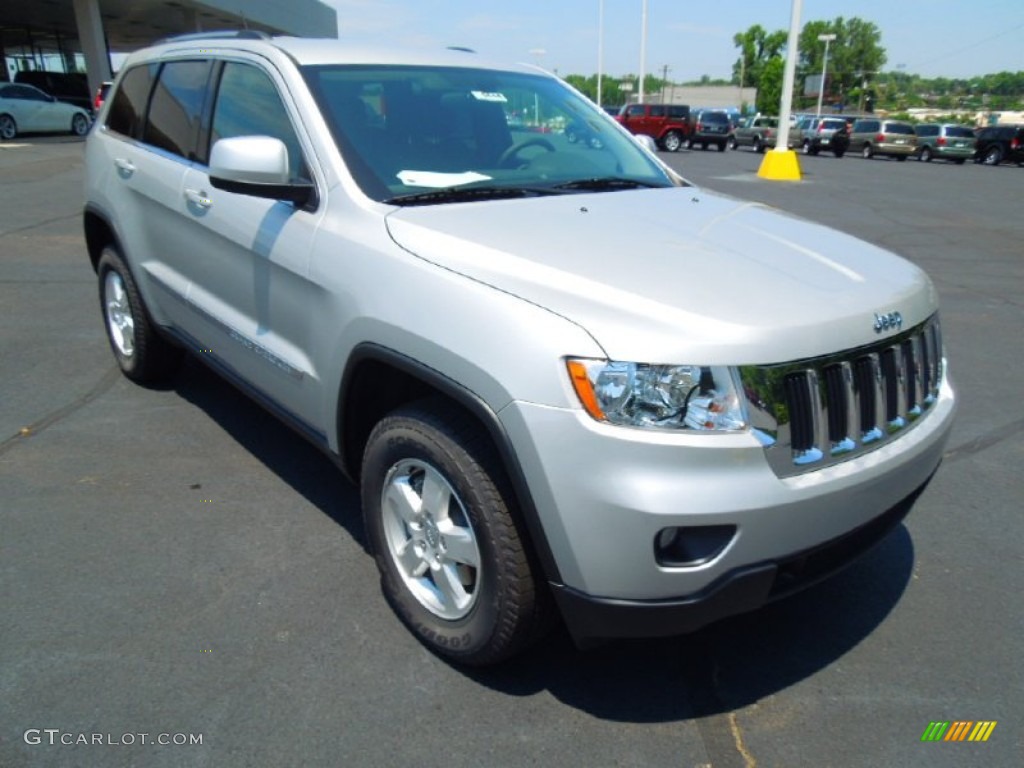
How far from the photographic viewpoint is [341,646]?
2.71 m

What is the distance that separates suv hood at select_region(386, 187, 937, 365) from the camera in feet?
6.87

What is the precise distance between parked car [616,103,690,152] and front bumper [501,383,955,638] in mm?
34302

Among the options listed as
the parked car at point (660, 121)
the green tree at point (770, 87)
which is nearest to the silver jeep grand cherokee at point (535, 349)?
the parked car at point (660, 121)

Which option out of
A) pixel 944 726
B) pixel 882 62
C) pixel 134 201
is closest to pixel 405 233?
pixel 944 726

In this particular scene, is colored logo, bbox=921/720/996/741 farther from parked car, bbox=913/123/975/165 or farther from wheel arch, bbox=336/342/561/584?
parked car, bbox=913/123/975/165

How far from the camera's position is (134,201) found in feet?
14.5

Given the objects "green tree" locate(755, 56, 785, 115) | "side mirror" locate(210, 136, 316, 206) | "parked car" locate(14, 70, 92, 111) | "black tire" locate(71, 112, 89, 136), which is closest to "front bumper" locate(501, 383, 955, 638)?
"side mirror" locate(210, 136, 316, 206)

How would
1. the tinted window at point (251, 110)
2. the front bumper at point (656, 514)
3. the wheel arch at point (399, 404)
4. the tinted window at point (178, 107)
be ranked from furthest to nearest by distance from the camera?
the tinted window at point (178, 107) < the tinted window at point (251, 110) < the wheel arch at point (399, 404) < the front bumper at point (656, 514)

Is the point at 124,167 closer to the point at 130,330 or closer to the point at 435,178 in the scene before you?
the point at 130,330

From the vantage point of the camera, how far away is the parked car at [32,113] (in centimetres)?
2397

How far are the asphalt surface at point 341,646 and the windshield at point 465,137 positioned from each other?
88cm

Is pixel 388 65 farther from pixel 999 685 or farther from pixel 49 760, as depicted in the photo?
pixel 999 685

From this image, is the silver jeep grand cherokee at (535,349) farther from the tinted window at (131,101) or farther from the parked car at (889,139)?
the parked car at (889,139)

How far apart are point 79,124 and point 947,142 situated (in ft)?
106
